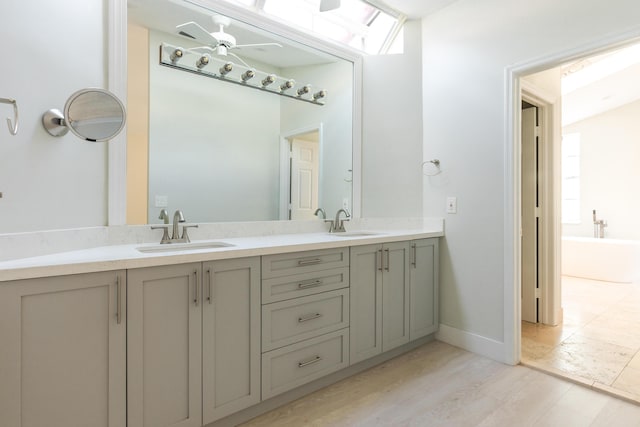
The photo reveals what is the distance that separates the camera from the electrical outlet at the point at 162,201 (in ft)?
6.71

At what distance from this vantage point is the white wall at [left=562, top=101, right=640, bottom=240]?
220 inches

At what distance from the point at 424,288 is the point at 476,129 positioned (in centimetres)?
126

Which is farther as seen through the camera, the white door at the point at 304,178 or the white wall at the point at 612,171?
the white wall at the point at 612,171

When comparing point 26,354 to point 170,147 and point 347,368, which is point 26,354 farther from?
point 347,368

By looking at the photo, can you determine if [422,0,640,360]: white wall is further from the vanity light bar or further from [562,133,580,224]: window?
[562,133,580,224]: window

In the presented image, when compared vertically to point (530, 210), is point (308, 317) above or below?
below

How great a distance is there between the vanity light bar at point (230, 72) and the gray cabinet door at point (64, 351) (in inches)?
55.5

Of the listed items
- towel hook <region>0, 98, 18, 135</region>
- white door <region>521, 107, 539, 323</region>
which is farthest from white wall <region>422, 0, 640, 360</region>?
towel hook <region>0, 98, 18, 135</region>

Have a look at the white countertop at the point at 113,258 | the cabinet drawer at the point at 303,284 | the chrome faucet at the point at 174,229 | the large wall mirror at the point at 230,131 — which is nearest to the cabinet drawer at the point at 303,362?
the cabinet drawer at the point at 303,284

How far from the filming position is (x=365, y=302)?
2244mm

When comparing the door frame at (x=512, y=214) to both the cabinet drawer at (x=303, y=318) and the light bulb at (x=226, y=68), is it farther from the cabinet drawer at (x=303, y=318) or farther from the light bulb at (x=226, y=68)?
the light bulb at (x=226, y=68)

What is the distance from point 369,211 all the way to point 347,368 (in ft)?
4.35

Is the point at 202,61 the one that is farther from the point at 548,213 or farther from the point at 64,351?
the point at 548,213

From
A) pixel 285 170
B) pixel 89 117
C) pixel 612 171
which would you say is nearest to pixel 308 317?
pixel 285 170
